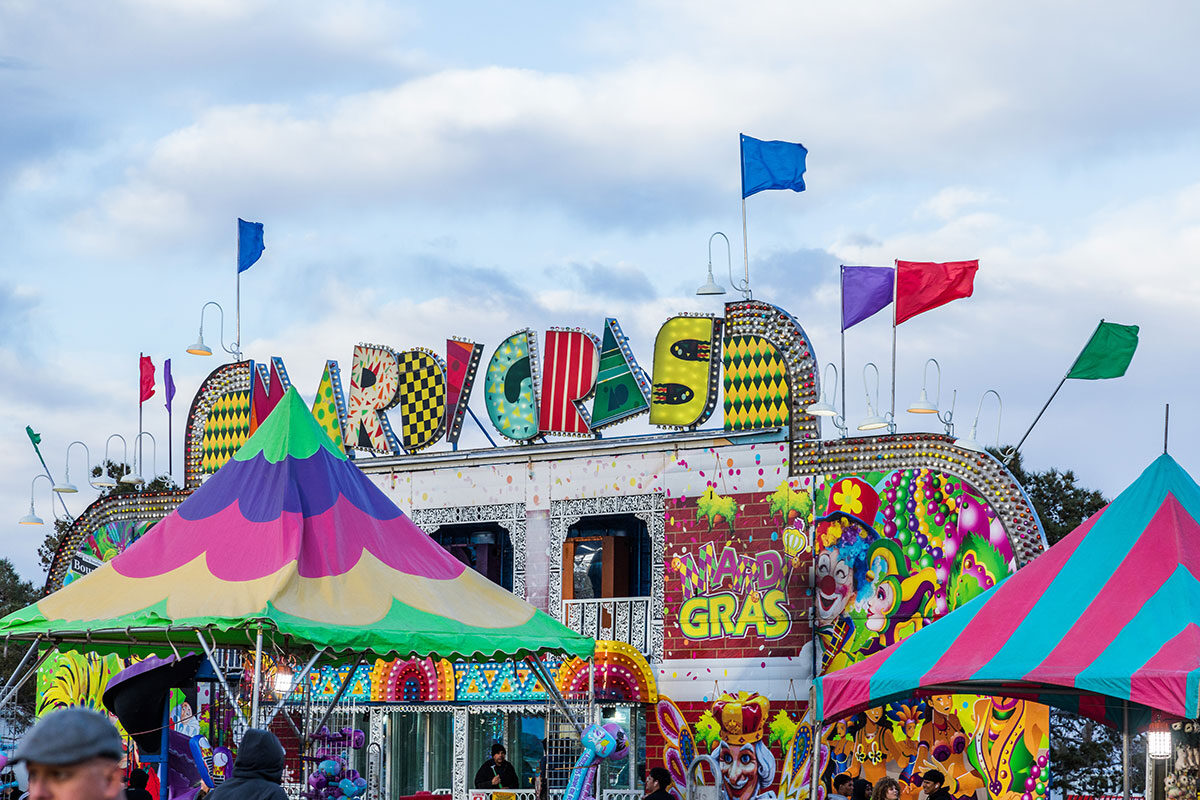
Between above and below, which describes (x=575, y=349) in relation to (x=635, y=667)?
above

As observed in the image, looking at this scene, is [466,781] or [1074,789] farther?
[1074,789]

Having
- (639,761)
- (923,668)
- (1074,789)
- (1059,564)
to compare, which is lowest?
(1074,789)

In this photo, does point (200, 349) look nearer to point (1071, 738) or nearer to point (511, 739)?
point (511, 739)

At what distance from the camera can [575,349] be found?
830 inches

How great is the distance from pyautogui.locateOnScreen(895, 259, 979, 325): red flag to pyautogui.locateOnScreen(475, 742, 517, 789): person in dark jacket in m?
7.00

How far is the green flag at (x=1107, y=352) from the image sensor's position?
18375 millimetres

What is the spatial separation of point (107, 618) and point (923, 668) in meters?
6.65

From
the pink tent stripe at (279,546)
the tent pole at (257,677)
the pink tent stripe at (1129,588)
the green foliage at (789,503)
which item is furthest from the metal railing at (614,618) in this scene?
the pink tent stripe at (1129,588)

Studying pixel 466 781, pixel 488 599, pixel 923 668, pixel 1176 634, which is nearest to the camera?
pixel 1176 634

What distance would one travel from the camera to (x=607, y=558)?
20.6 metres

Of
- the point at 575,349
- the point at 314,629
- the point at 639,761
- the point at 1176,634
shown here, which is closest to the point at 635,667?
the point at 639,761

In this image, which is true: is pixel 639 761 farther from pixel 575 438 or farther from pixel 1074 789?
pixel 1074 789

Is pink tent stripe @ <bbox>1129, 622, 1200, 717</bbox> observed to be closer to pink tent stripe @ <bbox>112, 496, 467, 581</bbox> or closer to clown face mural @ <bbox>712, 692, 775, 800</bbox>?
pink tent stripe @ <bbox>112, 496, 467, 581</bbox>

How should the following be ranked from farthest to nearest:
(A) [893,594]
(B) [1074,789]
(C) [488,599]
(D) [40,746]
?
(B) [1074,789]
(A) [893,594]
(C) [488,599]
(D) [40,746]
